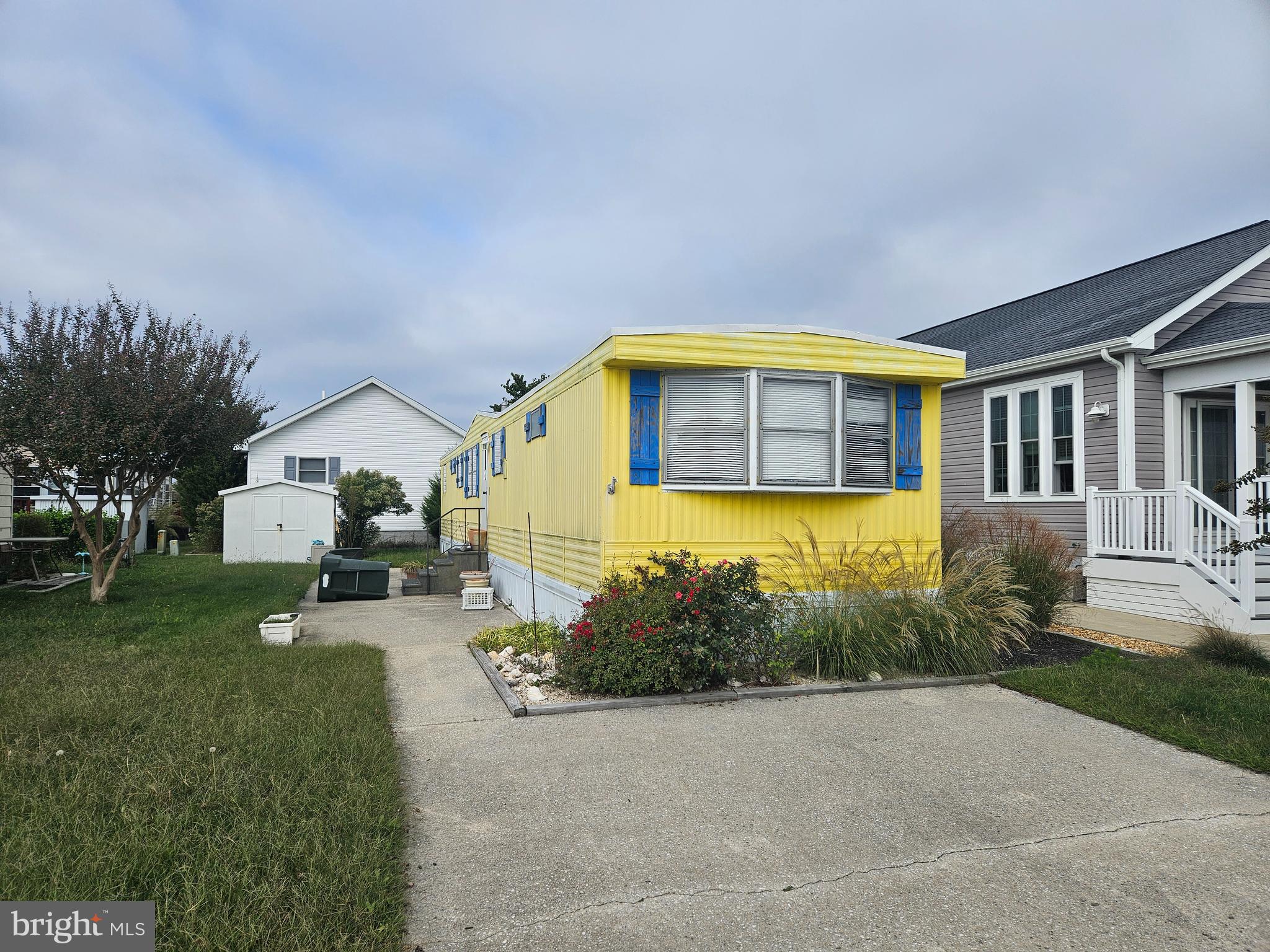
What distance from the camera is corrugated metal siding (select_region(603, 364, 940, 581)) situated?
23.6ft

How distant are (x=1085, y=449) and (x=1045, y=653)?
5.11 m

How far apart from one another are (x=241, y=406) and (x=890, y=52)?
400 inches

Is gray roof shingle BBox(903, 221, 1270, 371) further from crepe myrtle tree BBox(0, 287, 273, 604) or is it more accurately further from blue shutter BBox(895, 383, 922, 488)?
crepe myrtle tree BBox(0, 287, 273, 604)

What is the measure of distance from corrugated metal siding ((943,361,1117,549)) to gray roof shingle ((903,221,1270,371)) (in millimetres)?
525

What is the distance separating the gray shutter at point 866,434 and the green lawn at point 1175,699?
2121 mm

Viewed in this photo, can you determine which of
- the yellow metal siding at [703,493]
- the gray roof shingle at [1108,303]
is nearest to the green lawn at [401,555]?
the yellow metal siding at [703,493]

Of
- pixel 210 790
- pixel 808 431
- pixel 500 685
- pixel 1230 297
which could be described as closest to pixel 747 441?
pixel 808 431

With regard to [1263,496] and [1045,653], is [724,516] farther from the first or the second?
[1263,496]

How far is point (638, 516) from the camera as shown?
7.23m

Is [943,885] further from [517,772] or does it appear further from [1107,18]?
[1107,18]

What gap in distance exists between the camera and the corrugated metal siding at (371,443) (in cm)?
2455

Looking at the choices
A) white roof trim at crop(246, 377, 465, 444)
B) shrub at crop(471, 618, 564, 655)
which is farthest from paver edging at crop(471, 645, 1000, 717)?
white roof trim at crop(246, 377, 465, 444)

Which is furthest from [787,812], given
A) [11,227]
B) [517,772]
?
[11,227]

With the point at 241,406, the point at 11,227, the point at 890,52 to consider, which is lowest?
the point at 241,406
